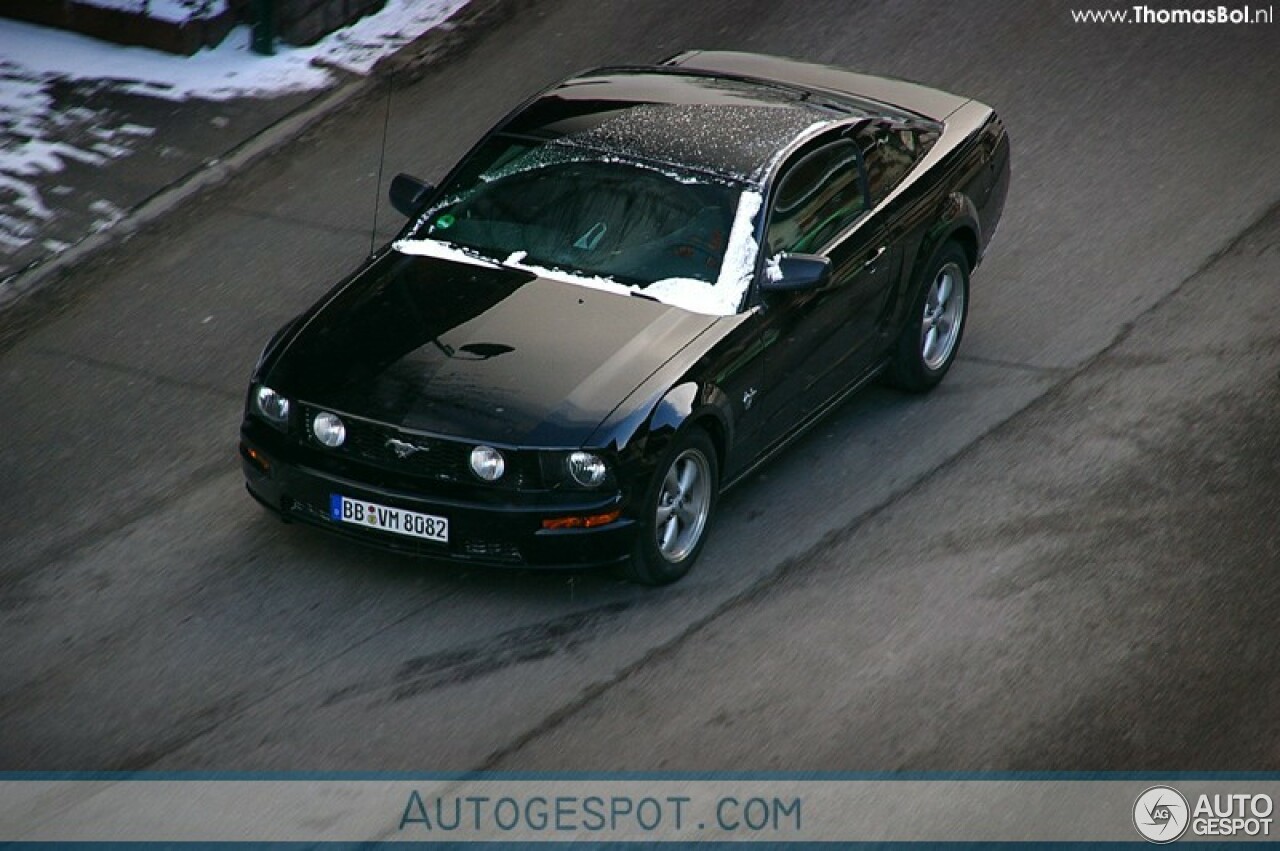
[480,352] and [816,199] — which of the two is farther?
[816,199]

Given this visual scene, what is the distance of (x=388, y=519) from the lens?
851 cm

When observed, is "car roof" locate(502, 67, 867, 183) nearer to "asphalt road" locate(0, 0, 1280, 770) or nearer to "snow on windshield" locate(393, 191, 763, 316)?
"snow on windshield" locate(393, 191, 763, 316)

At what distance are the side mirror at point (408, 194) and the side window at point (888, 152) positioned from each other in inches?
84.2

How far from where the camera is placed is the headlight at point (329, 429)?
857cm

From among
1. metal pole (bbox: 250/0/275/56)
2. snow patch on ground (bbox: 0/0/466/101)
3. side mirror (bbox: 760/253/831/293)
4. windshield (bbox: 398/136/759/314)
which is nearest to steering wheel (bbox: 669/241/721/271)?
windshield (bbox: 398/136/759/314)

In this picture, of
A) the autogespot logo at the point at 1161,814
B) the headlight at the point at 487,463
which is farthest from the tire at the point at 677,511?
the autogespot logo at the point at 1161,814

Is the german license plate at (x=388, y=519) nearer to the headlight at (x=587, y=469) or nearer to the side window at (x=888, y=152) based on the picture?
the headlight at (x=587, y=469)

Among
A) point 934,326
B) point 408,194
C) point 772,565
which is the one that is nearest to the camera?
point 772,565

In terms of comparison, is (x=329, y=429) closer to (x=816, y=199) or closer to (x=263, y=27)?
→ (x=816, y=199)

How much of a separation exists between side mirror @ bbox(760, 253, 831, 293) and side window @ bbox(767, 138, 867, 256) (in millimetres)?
171

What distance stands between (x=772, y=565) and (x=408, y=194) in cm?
261

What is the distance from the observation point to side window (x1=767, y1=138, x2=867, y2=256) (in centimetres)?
955

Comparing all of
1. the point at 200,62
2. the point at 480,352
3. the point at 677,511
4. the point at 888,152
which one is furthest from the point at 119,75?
the point at 677,511

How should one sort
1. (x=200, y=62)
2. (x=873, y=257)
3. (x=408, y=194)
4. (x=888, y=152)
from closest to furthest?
(x=873, y=257) < (x=408, y=194) < (x=888, y=152) < (x=200, y=62)
